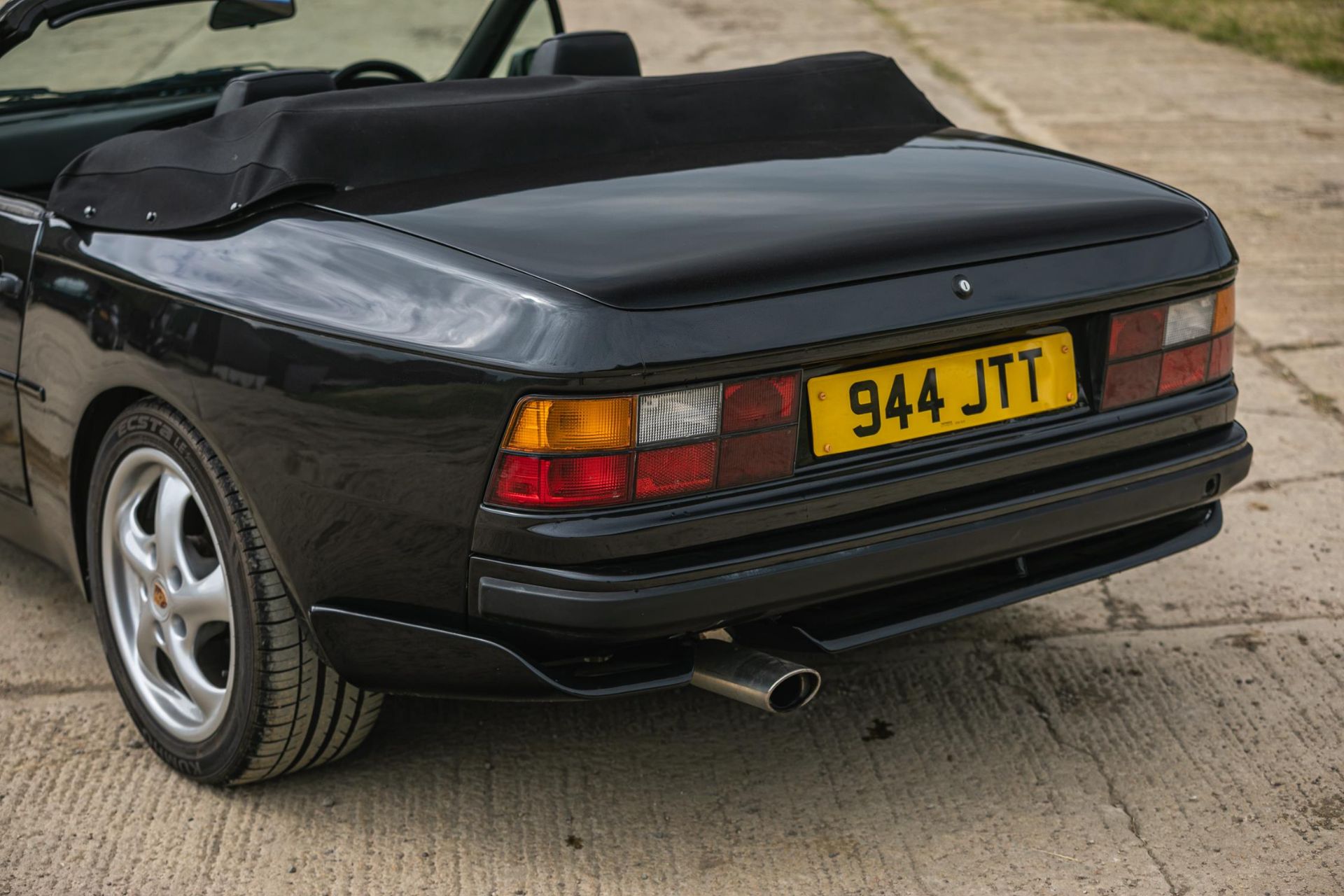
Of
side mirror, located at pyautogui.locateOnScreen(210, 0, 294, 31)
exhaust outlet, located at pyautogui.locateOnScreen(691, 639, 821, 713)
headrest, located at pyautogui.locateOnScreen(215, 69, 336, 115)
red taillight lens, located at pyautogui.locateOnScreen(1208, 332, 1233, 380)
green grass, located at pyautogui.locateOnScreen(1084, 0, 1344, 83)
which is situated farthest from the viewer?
green grass, located at pyautogui.locateOnScreen(1084, 0, 1344, 83)

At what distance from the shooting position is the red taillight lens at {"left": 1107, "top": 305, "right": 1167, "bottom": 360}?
2441 mm

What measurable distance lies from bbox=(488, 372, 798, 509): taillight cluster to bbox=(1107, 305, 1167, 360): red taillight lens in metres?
0.66

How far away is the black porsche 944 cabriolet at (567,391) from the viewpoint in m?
2.08

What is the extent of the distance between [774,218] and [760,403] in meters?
0.37

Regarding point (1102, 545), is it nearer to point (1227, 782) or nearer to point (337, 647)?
point (1227, 782)

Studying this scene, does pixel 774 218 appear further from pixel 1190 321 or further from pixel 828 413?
pixel 1190 321

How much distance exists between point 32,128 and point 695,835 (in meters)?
2.26

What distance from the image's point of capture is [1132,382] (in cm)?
248

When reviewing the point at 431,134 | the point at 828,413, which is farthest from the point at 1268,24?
the point at 828,413

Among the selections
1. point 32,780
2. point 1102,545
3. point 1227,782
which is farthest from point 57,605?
point 1227,782

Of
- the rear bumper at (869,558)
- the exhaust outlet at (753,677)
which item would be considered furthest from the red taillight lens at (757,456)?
the exhaust outlet at (753,677)

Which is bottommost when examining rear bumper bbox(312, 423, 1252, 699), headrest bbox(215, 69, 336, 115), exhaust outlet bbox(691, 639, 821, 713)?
exhaust outlet bbox(691, 639, 821, 713)

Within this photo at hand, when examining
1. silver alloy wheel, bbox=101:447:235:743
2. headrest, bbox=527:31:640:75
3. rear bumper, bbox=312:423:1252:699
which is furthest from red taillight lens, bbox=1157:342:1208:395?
silver alloy wheel, bbox=101:447:235:743

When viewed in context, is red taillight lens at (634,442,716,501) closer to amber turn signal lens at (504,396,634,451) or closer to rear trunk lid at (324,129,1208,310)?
amber turn signal lens at (504,396,634,451)
